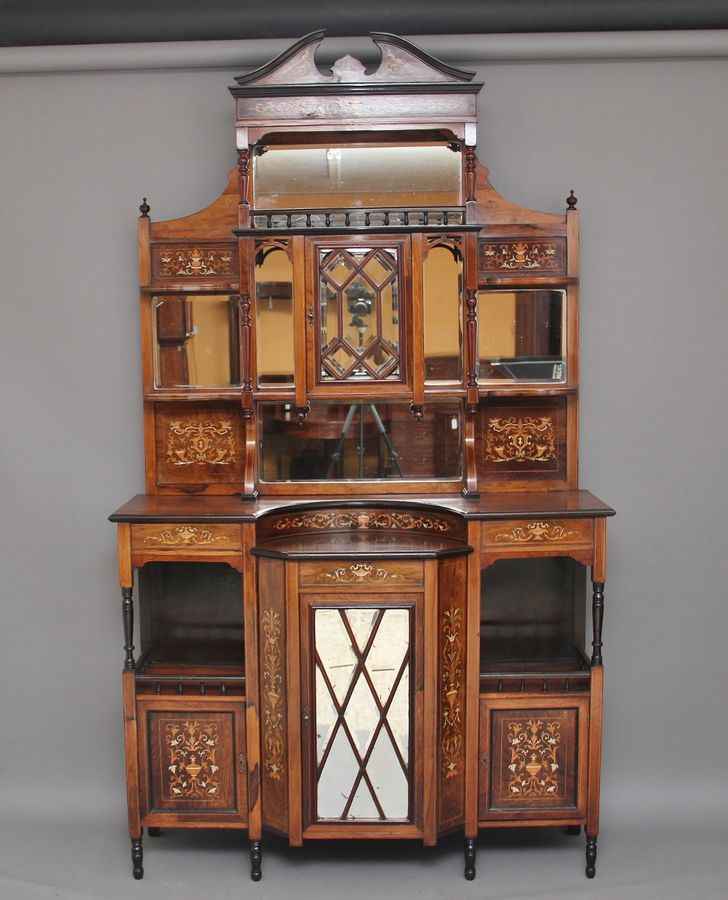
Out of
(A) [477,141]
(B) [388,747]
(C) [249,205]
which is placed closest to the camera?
(B) [388,747]

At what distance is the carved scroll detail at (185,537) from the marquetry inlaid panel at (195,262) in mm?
1046

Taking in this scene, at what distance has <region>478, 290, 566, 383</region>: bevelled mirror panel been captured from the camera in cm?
381

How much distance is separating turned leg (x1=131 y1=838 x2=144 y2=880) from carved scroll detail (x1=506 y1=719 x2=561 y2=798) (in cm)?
142

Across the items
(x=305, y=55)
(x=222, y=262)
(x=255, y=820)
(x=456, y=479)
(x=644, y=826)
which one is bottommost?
(x=644, y=826)

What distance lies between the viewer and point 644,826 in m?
3.96

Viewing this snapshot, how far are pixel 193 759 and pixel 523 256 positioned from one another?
2346 millimetres

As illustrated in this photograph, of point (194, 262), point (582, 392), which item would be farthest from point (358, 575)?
point (194, 262)

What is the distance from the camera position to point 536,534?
3418mm

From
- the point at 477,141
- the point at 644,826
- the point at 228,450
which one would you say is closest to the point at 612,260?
the point at 477,141

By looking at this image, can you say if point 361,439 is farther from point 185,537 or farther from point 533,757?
point 533,757

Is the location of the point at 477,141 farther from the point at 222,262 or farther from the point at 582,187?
the point at 222,262

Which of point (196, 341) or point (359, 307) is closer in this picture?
point (359, 307)

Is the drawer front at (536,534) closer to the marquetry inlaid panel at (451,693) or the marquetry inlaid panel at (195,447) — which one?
the marquetry inlaid panel at (451,693)

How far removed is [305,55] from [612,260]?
1.50 meters
